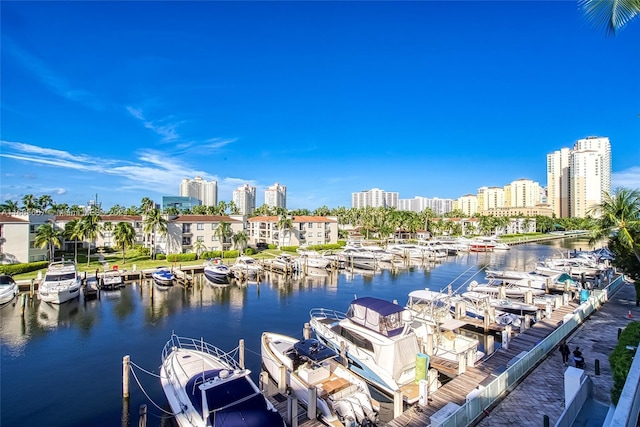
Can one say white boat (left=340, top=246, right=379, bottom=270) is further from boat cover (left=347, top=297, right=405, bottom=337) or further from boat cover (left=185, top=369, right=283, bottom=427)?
boat cover (left=185, top=369, right=283, bottom=427)

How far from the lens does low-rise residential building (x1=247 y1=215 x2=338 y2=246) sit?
75000 millimetres

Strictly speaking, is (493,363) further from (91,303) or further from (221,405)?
(91,303)

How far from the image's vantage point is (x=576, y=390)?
33.8 ft

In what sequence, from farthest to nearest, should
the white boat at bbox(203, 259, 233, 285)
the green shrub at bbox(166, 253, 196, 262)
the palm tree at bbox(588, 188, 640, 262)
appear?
the green shrub at bbox(166, 253, 196, 262)
the white boat at bbox(203, 259, 233, 285)
the palm tree at bbox(588, 188, 640, 262)

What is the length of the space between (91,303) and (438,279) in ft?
141

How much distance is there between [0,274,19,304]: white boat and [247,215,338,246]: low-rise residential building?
146 ft

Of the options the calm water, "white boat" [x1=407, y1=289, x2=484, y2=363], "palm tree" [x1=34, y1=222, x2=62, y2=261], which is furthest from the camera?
"palm tree" [x1=34, y1=222, x2=62, y2=261]

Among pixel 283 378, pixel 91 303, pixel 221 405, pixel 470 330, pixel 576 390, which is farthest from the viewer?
pixel 91 303

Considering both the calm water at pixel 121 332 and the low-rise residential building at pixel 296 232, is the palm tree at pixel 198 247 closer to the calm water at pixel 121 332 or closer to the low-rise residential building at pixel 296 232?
the calm water at pixel 121 332

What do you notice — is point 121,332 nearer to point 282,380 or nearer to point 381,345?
point 282,380

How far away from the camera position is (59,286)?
108 feet

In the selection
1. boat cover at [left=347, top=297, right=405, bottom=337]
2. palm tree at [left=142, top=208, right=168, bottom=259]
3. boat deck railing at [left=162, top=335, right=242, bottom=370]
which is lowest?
boat deck railing at [left=162, top=335, right=242, bottom=370]

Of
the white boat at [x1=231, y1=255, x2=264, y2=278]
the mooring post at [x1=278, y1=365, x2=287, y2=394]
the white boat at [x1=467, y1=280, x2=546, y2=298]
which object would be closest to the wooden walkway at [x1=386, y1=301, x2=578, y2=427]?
the mooring post at [x1=278, y1=365, x2=287, y2=394]

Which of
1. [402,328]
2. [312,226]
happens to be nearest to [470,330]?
[402,328]
